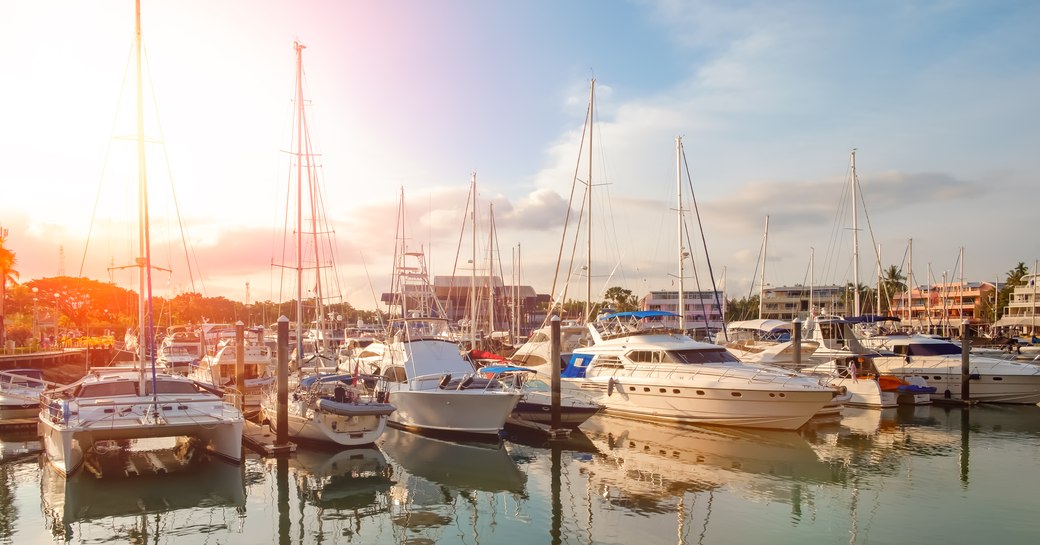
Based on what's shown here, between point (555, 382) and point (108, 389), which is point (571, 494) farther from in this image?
point (108, 389)

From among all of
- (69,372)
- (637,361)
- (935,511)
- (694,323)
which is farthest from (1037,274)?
(69,372)

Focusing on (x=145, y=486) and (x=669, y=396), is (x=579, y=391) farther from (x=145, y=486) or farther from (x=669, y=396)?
(x=145, y=486)

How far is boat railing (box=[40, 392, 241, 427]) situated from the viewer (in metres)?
15.0

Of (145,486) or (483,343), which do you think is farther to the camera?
(483,343)

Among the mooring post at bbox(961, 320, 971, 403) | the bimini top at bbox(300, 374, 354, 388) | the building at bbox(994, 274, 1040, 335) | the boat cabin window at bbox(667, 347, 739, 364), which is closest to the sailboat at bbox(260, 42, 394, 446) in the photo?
the bimini top at bbox(300, 374, 354, 388)

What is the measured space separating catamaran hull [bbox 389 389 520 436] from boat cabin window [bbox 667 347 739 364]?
6.08 meters

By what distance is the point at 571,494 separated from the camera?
14.8 meters

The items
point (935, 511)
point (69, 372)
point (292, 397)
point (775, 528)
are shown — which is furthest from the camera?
point (69, 372)

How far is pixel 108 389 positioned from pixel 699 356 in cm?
1733

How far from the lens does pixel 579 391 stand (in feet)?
82.2

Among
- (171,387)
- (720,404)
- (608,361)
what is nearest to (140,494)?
(171,387)

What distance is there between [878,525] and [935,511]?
1794 millimetres

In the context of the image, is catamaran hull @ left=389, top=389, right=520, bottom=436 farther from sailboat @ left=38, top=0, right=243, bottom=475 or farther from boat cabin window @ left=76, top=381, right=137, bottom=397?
boat cabin window @ left=76, top=381, right=137, bottom=397

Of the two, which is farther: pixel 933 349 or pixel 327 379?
pixel 933 349
